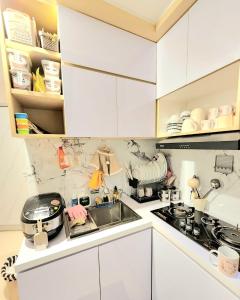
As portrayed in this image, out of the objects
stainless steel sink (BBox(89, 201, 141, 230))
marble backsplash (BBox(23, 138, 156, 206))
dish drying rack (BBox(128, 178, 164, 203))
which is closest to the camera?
marble backsplash (BBox(23, 138, 156, 206))

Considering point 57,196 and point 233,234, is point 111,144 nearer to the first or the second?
point 57,196

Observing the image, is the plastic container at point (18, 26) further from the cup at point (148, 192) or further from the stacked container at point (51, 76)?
the cup at point (148, 192)

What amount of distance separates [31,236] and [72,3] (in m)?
1.42

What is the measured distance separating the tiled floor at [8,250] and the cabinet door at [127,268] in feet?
2.52

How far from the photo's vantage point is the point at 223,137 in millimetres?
794

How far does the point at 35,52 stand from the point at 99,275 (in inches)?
56.8

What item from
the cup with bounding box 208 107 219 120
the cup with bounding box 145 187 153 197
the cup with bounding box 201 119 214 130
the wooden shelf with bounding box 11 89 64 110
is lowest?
the cup with bounding box 145 187 153 197

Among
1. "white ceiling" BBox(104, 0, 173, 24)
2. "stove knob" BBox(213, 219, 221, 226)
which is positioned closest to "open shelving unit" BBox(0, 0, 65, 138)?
"white ceiling" BBox(104, 0, 173, 24)

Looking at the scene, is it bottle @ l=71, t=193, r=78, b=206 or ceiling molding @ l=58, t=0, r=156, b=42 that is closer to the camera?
ceiling molding @ l=58, t=0, r=156, b=42

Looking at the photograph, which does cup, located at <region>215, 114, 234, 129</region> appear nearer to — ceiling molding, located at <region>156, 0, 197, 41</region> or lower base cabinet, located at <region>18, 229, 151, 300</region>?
ceiling molding, located at <region>156, 0, 197, 41</region>

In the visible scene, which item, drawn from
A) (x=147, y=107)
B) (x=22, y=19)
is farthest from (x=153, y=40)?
(x=22, y=19)

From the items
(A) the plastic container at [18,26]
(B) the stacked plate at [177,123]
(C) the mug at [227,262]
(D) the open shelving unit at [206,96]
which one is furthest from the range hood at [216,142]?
(A) the plastic container at [18,26]

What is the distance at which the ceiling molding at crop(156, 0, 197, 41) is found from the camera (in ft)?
3.03

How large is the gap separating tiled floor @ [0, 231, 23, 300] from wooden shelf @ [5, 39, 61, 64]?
1738 millimetres
